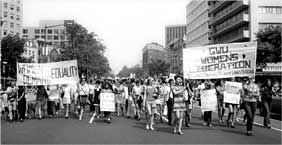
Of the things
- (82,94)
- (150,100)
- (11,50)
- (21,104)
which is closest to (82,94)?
(82,94)

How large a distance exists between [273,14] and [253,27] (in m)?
3.78

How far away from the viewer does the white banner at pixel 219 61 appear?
37.8 ft

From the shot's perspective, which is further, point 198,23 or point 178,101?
point 198,23

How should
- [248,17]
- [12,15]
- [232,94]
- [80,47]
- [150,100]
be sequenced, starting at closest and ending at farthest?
[150,100]
[232,94]
[80,47]
[248,17]
[12,15]

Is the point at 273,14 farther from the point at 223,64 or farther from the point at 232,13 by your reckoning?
the point at 223,64

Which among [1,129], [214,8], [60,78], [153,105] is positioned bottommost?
[1,129]

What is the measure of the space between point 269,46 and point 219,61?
82.8ft

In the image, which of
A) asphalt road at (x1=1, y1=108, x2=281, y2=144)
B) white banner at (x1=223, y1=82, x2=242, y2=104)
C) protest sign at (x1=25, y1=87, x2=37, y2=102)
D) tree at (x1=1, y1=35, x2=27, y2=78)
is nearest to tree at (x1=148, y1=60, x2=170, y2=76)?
tree at (x1=1, y1=35, x2=27, y2=78)

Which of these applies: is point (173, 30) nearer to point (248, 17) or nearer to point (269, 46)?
point (248, 17)

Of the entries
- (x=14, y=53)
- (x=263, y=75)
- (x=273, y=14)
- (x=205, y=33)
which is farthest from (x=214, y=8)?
(x=14, y=53)

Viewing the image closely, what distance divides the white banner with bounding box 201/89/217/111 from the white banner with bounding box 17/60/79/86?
5.45 m

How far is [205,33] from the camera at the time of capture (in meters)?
78.3

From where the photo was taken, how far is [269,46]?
114ft

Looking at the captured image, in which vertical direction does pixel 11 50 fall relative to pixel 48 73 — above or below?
above
